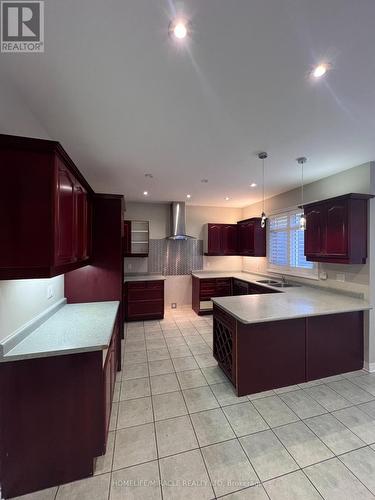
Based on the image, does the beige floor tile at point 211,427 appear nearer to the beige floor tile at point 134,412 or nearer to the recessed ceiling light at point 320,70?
the beige floor tile at point 134,412

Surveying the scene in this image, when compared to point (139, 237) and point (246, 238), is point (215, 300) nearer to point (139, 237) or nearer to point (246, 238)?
point (246, 238)

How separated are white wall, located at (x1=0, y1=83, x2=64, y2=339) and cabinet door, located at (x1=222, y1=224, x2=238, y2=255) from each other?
409 centimetres

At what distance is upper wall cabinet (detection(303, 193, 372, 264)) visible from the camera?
2.59m

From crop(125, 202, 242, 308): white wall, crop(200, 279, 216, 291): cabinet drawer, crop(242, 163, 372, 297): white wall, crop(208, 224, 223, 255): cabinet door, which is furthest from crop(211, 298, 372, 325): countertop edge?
crop(125, 202, 242, 308): white wall

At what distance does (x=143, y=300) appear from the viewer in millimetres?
4508

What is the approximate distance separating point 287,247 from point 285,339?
2.23 metres

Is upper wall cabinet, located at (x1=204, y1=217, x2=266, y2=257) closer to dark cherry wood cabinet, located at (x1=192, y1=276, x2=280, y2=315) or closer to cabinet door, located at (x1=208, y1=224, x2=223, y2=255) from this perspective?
cabinet door, located at (x1=208, y1=224, x2=223, y2=255)

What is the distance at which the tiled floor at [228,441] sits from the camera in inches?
53.4

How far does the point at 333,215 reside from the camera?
2766 mm

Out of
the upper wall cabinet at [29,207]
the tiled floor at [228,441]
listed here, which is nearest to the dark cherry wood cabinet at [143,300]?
the tiled floor at [228,441]

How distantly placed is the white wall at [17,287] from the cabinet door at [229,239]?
4094mm

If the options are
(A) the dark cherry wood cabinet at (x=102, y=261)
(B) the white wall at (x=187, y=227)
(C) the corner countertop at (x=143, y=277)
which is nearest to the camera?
(A) the dark cherry wood cabinet at (x=102, y=261)

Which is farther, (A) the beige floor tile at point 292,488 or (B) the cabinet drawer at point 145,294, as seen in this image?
(B) the cabinet drawer at point 145,294

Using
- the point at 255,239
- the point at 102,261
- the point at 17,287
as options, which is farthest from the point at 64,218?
the point at 255,239
